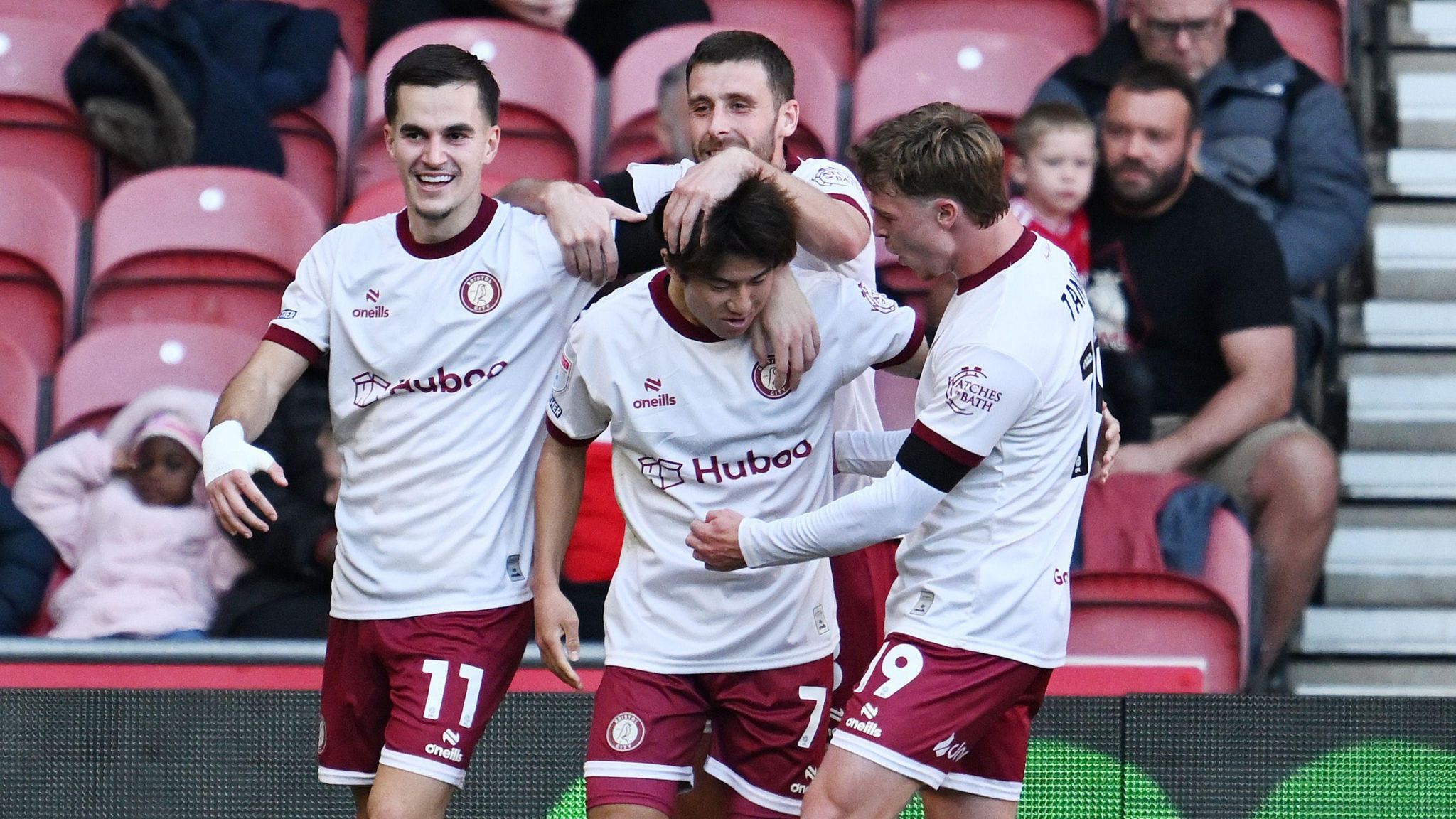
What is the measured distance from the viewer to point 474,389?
374cm

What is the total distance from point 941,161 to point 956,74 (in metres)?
2.99

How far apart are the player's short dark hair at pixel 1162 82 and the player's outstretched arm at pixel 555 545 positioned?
2.66m

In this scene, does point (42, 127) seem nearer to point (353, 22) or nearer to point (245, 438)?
point (353, 22)

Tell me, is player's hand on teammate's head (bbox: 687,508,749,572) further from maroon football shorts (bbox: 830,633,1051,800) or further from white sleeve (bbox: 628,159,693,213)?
white sleeve (bbox: 628,159,693,213)

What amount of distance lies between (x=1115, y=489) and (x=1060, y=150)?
111cm

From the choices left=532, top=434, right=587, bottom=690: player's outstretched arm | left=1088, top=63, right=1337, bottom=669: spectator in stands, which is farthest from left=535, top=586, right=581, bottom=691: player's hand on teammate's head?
left=1088, top=63, right=1337, bottom=669: spectator in stands

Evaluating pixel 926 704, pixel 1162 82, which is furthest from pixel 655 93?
pixel 926 704

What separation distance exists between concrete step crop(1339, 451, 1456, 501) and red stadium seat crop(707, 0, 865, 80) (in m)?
2.14

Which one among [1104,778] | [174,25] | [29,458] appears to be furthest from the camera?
[174,25]

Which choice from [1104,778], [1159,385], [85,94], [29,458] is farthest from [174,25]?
[1104,778]

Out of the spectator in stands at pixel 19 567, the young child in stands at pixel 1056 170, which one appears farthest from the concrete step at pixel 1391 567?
the spectator in stands at pixel 19 567

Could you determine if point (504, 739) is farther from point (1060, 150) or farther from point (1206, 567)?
point (1060, 150)

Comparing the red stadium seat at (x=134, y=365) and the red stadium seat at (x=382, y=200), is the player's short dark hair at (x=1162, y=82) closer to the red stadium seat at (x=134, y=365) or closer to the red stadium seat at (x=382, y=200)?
the red stadium seat at (x=382, y=200)

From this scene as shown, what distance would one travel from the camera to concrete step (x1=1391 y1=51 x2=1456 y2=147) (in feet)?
22.5
